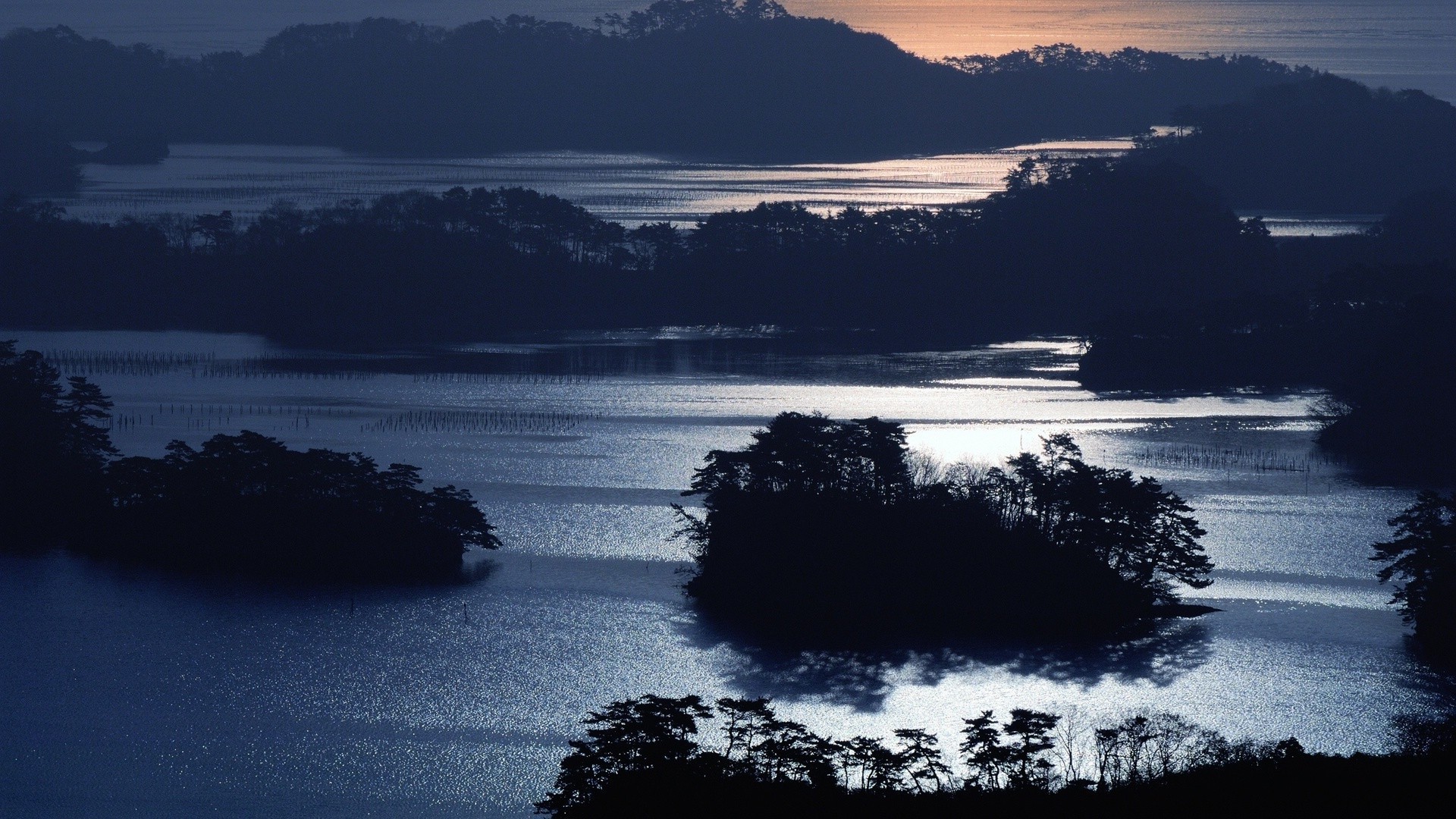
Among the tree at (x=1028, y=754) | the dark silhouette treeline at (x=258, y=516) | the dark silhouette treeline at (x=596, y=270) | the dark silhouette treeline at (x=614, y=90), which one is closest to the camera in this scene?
the tree at (x=1028, y=754)

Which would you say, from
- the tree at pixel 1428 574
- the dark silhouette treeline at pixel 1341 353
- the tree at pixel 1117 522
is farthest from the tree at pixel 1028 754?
the dark silhouette treeline at pixel 1341 353

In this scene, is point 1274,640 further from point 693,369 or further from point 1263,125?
point 1263,125

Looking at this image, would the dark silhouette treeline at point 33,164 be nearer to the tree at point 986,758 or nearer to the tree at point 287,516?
the tree at point 287,516

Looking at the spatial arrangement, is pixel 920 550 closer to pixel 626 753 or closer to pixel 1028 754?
pixel 1028 754

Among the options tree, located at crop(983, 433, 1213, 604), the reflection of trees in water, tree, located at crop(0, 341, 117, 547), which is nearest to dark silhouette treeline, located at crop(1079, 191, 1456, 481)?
tree, located at crop(983, 433, 1213, 604)

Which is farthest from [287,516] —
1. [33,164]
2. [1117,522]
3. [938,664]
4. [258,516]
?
[33,164]

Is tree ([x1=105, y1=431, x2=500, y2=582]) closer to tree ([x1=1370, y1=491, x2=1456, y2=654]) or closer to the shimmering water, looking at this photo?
tree ([x1=1370, y1=491, x2=1456, y2=654])

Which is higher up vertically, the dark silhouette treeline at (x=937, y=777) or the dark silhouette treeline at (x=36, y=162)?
the dark silhouette treeline at (x=36, y=162)
